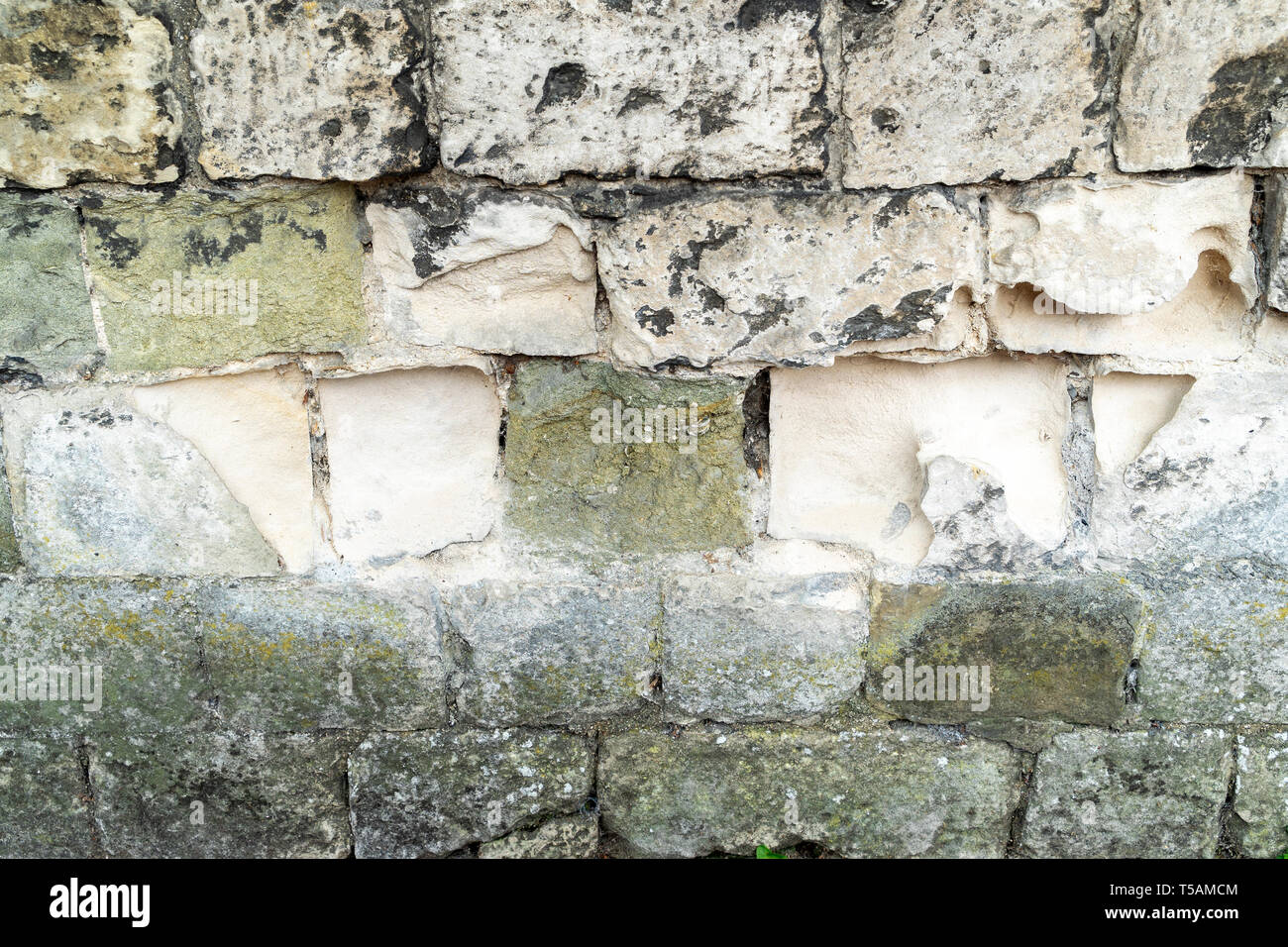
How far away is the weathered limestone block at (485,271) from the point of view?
2275 millimetres

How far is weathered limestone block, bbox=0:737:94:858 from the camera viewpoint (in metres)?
2.63

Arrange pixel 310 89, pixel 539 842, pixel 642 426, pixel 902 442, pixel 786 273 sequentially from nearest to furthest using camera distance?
pixel 310 89
pixel 786 273
pixel 642 426
pixel 902 442
pixel 539 842

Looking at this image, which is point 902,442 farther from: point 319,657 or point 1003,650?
point 319,657

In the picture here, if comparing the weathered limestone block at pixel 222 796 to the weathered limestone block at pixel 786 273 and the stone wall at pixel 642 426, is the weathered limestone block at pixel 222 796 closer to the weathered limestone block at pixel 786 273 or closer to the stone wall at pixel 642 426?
the stone wall at pixel 642 426

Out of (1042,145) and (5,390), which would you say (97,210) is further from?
(1042,145)

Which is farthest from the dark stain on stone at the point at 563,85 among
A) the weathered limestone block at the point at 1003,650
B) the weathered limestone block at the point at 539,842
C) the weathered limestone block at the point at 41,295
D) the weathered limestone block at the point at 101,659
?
the weathered limestone block at the point at 539,842

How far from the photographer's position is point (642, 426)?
8.09ft

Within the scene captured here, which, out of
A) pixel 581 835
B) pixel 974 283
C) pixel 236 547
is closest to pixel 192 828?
pixel 236 547

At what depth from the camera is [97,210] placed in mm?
2285

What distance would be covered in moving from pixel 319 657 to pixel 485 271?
3.40 ft

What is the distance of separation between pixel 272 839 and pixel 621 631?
106cm

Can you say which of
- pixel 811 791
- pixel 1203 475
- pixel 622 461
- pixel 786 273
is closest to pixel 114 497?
pixel 622 461

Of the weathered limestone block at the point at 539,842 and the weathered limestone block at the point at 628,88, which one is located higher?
the weathered limestone block at the point at 628,88

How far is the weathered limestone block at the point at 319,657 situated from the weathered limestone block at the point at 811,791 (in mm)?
530
